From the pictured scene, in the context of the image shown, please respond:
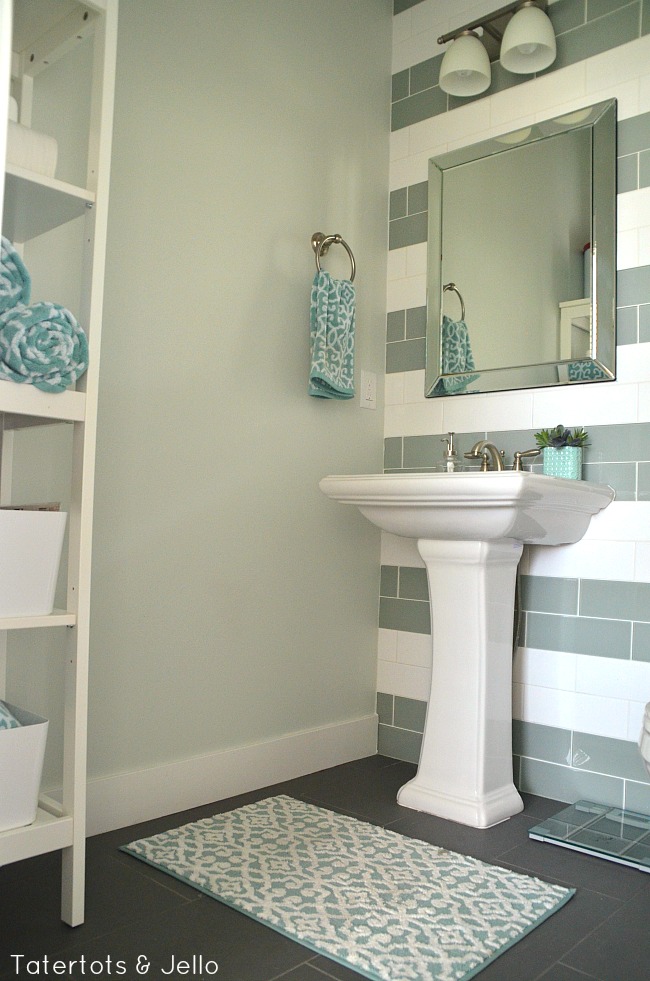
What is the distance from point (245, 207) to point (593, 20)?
1.21 m

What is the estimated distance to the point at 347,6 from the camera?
286 centimetres

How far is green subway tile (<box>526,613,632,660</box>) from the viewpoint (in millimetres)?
2334

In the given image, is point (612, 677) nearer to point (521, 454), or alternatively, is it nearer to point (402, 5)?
point (521, 454)

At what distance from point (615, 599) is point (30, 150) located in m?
1.88

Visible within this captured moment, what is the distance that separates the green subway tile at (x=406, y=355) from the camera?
289 centimetres

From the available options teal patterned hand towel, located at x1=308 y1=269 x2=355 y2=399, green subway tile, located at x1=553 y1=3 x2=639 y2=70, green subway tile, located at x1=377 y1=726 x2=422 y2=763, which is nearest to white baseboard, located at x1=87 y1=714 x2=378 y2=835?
green subway tile, located at x1=377 y1=726 x2=422 y2=763

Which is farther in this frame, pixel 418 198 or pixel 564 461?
pixel 418 198

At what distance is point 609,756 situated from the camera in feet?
7.66

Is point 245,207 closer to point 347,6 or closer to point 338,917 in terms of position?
point 347,6

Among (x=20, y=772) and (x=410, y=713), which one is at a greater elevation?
(x=20, y=772)

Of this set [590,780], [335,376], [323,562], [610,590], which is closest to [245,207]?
[335,376]

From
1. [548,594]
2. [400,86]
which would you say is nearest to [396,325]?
[400,86]

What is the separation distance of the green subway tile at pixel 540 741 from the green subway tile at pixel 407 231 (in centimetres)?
169

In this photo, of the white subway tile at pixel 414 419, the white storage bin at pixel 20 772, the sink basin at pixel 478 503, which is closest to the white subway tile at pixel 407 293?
the white subway tile at pixel 414 419
